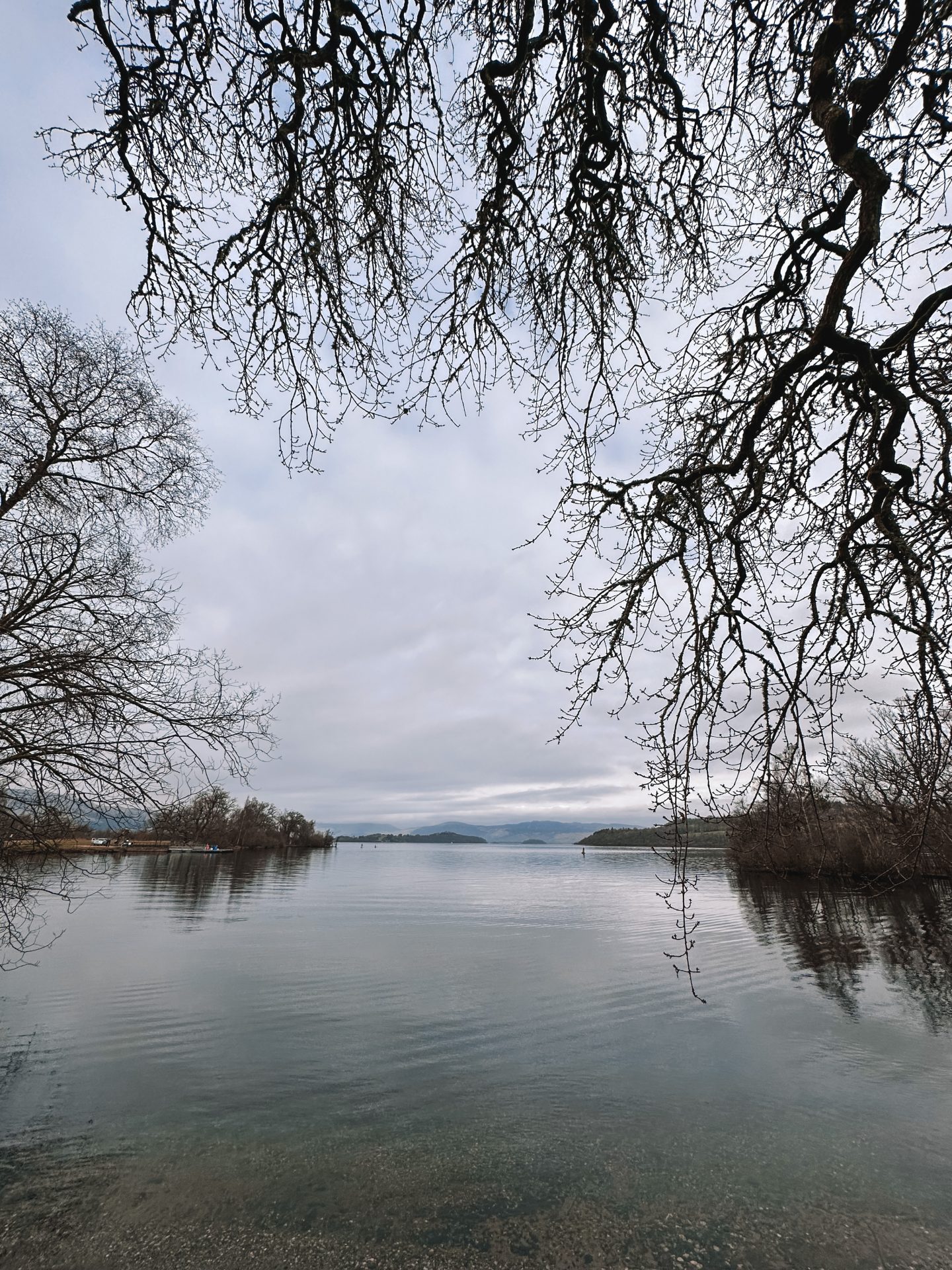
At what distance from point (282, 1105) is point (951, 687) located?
851 centimetres

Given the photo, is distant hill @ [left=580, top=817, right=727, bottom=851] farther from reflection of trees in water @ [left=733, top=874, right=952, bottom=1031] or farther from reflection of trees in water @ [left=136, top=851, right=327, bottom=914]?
reflection of trees in water @ [left=136, top=851, right=327, bottom=914]

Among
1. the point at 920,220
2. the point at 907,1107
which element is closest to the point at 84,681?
the point at 920,220

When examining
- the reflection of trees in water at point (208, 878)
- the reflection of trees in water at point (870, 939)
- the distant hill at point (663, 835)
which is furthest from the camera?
the reflection of trees in water at point (208, 878)

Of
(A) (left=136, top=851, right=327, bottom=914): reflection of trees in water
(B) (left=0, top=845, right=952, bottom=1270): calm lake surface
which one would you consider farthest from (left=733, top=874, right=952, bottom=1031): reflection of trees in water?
(A) (left=136, top=851, right=327, bottom=914): reflection of trees in water

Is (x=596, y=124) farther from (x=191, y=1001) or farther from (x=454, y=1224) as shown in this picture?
(x=191, y=1001)

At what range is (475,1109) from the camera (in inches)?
291

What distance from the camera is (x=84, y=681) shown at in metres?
6.95

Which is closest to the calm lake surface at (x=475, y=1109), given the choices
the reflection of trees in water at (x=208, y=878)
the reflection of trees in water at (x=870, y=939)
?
the reflection of trees in water at (x=870, y=939)

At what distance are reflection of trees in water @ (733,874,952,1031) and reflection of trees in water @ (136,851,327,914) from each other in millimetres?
23268

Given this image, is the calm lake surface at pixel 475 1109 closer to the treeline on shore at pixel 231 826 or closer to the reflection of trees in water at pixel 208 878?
the treeline on shore at pixel 231 826

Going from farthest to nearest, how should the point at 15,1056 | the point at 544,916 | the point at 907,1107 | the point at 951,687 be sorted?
1. the point at 544,916
2. the point at 15,1056
3. the point at 907,1107
4. the point at 951,687

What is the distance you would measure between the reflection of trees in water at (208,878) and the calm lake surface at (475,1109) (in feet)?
50.0

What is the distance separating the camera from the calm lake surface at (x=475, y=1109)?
503cm

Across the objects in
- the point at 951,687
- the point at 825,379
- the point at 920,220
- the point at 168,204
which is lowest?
the point at 951,687
